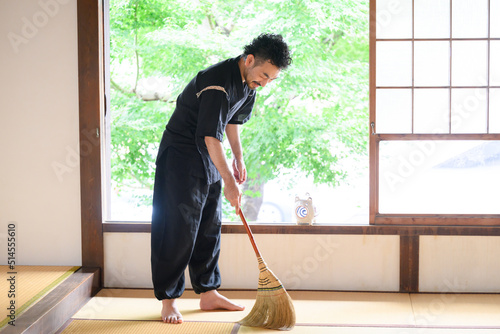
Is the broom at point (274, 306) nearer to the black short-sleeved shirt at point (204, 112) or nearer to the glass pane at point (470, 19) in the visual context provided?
the black short-sleeved shirt at point (204, 112)

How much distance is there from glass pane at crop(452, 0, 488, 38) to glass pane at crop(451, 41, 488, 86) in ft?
0.18

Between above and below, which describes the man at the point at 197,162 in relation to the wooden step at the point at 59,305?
above

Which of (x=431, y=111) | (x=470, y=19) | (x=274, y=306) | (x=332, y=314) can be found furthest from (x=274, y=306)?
(x=470, y=19)

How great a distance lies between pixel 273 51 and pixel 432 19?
4.22 ft

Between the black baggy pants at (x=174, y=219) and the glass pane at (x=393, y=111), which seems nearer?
the black baggy pants at (x=174, y=219)

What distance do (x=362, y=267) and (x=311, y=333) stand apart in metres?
0.87

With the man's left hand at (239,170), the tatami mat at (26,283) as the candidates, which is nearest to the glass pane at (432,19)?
the man's left hand at (239,170)

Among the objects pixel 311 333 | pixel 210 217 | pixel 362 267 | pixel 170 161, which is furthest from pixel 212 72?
pixel 362 267

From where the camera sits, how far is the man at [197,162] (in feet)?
7.72

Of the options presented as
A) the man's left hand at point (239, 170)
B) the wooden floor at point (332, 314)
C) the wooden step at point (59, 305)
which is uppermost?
the man's left hand at point (239, 170)

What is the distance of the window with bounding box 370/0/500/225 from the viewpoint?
3078 mm

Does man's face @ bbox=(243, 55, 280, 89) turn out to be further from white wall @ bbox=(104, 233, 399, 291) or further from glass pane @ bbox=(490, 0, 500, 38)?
glass pane @ bbox=(490, 0, 500, 38)

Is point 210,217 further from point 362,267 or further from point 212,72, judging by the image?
point 362,267

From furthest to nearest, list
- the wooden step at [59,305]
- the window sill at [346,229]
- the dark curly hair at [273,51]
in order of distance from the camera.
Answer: the window sill at [346,229] < the dark curly hair at [273,51] < the wooden step at [59,305]
